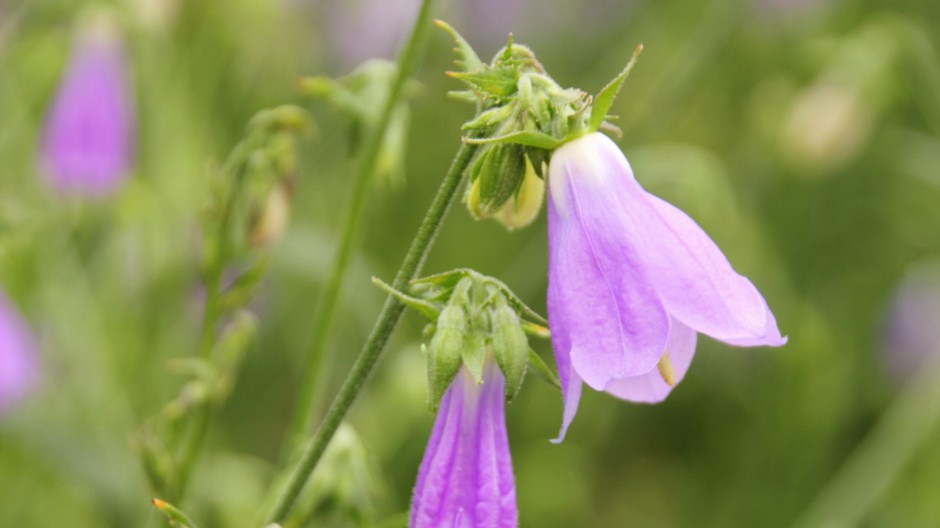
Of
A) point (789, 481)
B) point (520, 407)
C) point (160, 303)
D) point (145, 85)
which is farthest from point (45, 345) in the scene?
point (789, 481)

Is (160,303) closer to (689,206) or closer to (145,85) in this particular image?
(145,85)

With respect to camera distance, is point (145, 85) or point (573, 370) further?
point (145, 85)

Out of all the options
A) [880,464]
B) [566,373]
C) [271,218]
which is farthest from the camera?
[880,464]

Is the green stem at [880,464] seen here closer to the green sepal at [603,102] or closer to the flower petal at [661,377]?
the flower petal at [661,377]

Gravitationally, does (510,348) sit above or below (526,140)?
below

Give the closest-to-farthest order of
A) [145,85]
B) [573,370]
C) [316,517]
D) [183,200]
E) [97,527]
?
[573,370] → [316,517] → [97,527] → [183,200] → [145,85]

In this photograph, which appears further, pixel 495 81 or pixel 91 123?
pixel 91 123

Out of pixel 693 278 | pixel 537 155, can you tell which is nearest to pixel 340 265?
pixel 537 155

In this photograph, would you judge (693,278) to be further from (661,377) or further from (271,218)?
(271,218)
